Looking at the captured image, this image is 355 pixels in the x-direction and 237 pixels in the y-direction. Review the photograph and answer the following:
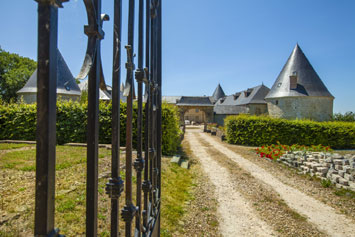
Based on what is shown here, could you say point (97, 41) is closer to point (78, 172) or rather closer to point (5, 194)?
point (5, 194)

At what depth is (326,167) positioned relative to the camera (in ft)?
20.6

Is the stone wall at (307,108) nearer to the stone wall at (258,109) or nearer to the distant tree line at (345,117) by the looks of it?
the distant tree line at (345,117)

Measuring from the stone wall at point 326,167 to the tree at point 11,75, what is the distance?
68.6ft

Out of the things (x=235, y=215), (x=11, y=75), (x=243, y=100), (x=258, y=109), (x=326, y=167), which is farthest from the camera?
(x=243, y=100)

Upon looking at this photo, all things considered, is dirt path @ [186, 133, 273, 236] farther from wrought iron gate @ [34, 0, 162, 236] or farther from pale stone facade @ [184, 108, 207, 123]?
pale stone facade @ [184, 108, 207, 123]

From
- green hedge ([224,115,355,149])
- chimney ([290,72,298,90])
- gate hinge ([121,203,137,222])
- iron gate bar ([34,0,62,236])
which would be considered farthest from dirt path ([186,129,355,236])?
chimney ([290,72,298,90])

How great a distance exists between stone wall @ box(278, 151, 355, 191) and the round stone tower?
14863mm

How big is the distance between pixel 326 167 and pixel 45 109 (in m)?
7.81

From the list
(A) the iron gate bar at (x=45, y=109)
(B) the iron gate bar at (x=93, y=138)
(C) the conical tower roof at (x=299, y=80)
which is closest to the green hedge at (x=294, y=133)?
(C) the conical tower roof at (x=299, y=80)

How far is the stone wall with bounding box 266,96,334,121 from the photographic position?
813 inches

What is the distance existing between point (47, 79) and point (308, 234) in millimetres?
4056

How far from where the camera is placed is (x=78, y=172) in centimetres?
399

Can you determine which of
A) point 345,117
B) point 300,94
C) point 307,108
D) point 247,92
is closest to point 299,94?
point 300,94

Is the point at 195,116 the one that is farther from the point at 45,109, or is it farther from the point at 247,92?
the point at 45,109
